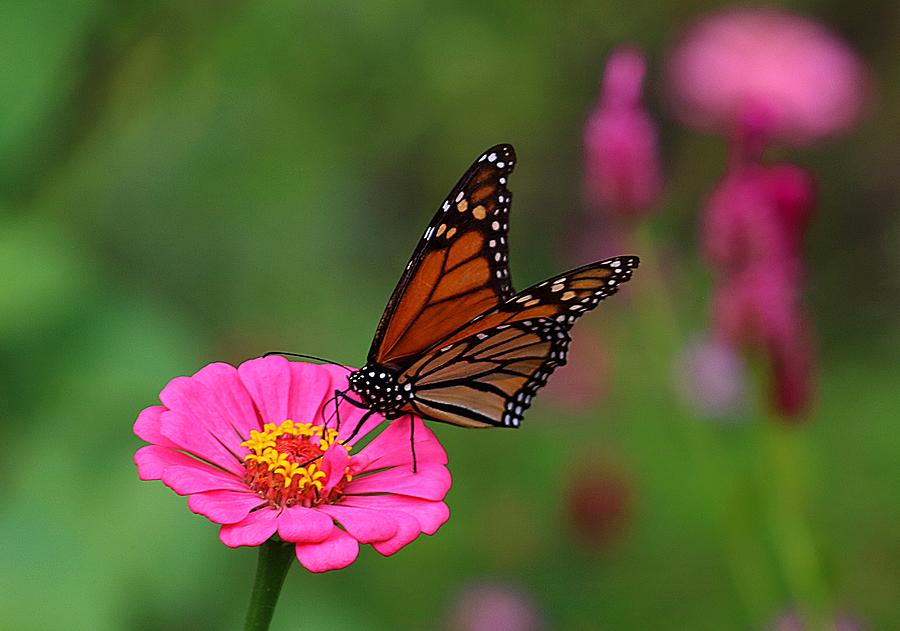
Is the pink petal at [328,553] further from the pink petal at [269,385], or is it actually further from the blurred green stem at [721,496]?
the blurred green stem at [721,496]

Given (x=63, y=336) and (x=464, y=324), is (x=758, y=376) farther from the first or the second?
(x=63, y=336)

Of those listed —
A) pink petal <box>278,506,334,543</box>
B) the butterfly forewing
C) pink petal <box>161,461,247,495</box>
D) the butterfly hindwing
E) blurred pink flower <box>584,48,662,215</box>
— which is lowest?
pink petal <box>278,506,334,543</box>

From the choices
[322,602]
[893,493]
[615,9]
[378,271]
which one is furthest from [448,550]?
[615,9]

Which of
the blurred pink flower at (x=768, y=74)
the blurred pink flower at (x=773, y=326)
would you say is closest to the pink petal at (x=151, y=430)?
the blurred pink flower at (x=773, y=326)

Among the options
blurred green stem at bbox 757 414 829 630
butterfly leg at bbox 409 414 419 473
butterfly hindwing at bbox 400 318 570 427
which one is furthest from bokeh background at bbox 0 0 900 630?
butterfly leg at bbox 409 414 419 473

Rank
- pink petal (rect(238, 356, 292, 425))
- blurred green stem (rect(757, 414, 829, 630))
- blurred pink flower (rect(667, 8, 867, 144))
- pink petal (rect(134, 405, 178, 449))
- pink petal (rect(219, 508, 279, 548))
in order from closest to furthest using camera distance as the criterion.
Result: pink petal (rect(219, 508, 279, 548))
pink petal (rect(134, 405, 178, 449))
pink petal (rect(238, 356, 292, 425))
blurred green stem (rect(757, 414, 829, 630))
blurred pink flower (rect(667, 8, 867, 144))

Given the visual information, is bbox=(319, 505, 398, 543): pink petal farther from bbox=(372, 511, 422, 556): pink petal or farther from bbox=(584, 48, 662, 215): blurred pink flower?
bbox=(584, 48, 662, 215): blurred pink flower

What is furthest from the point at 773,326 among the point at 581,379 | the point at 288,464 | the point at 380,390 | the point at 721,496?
the point at 581,379

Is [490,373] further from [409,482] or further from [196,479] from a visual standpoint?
[196,479]
